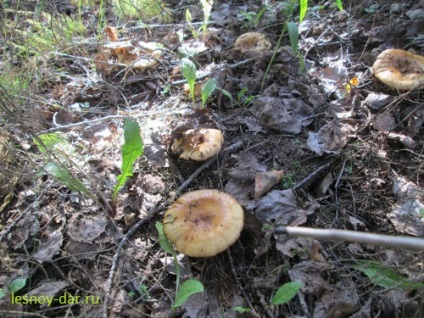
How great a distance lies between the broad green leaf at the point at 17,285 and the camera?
6.29ft

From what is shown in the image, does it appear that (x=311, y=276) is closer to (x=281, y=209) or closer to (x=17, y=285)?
(x=281, y=209)

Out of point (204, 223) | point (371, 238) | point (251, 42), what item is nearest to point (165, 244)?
point (204, 223)

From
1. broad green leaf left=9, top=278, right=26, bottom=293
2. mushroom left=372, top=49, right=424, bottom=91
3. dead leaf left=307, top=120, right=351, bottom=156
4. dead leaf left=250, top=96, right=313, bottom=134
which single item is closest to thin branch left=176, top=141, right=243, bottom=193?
dead leaf left=250, top=96, right=313, bottom=134

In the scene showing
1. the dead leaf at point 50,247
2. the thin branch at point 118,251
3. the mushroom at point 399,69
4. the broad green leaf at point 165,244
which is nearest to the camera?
the thin branch at point 118,251

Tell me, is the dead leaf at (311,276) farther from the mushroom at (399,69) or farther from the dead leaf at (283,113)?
the mushroom at (399,69)

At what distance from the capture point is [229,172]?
8.20 feet

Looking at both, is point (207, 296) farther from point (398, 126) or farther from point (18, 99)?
point (18, 99)

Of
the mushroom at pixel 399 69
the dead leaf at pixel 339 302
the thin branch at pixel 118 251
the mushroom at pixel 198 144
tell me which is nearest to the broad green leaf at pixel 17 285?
the thin branch at pixel 118 251

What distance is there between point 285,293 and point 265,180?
0.84 meters

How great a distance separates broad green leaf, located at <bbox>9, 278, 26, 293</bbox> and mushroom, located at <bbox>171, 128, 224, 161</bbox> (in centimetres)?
130

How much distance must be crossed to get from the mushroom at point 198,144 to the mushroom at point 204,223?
38cm

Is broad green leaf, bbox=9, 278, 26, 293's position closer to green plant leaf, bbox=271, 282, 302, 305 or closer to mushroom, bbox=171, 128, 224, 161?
mushroom, bbox=171, 128, 224, 161

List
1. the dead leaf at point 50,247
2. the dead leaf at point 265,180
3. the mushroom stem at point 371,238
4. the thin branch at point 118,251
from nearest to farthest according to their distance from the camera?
the mushroom stem at point 371,238
the thin branch at point 118,251
the dead leaf at point 50,247
the dead leaf at point 265,180

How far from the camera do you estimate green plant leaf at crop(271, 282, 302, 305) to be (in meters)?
1.70
